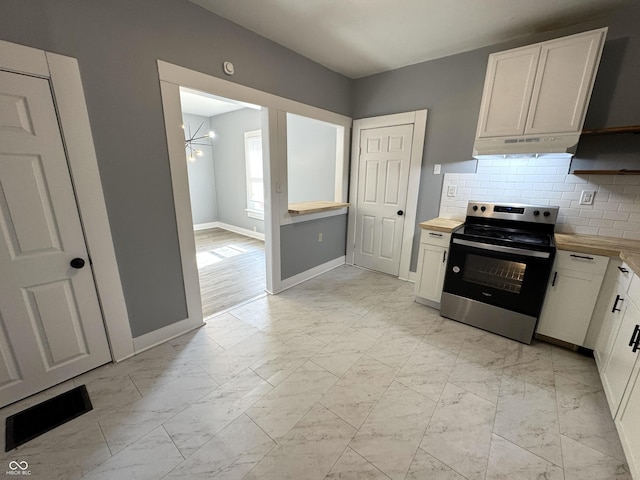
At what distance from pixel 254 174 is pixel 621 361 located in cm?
551

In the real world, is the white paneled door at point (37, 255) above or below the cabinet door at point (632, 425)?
above

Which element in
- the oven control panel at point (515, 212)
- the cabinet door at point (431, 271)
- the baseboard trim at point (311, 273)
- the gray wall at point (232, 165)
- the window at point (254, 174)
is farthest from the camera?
the gray wall at point (232, 165)

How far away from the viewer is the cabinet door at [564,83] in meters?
1.90

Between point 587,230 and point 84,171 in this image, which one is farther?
point 587,230

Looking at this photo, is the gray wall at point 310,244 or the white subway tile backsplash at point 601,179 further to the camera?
the gray wall at point 310,244

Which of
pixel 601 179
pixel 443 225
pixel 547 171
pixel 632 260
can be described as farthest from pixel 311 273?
pixel 601 179

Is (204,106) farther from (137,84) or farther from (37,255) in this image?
(37,255)

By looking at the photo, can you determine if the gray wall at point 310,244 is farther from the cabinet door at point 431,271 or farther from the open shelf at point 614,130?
the open shelf at point 614,130

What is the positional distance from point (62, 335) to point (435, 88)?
4.03 metres

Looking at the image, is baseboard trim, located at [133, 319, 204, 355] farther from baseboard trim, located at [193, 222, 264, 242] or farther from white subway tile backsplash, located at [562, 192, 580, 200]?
white subway tile backsplash, located at [562, 192, 580, 200]

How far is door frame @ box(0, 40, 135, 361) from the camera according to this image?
1.40 metres

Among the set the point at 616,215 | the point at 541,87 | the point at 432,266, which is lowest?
the point at 432,266

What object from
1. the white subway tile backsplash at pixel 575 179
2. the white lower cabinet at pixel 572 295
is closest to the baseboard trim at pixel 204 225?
the white lower cabinet at pixel 572 295

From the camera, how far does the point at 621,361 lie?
4.89 feet
